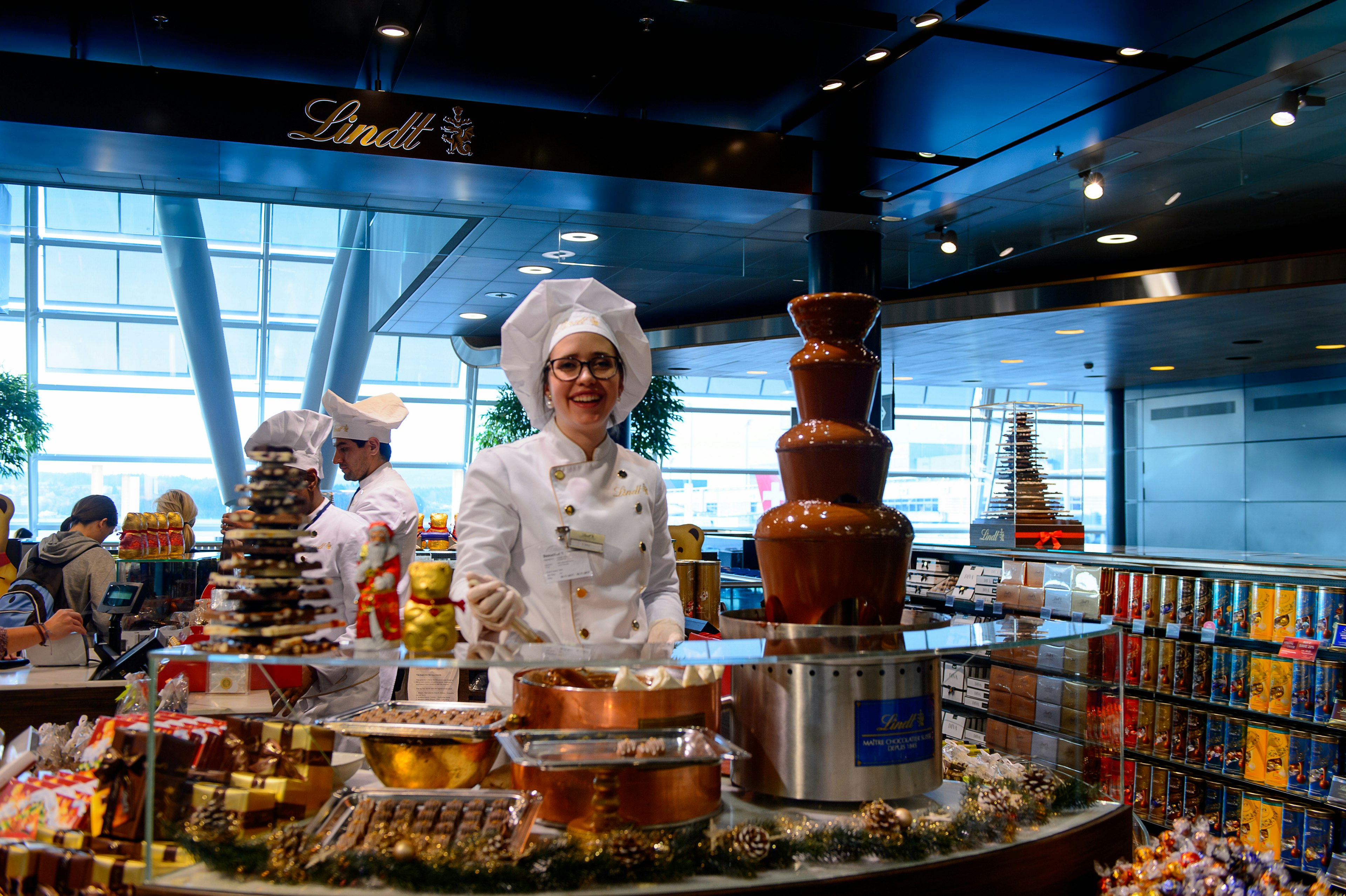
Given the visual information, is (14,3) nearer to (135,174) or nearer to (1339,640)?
(135,174)

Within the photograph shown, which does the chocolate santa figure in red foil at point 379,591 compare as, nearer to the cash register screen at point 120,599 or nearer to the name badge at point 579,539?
the name badge at point 579,539

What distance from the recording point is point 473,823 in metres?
1.39

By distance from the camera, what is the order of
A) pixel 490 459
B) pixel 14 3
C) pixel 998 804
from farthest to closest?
pixel 14 3, pixel 490 459, pixel 998 804

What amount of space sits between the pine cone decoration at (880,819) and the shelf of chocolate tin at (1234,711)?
3.31 metres

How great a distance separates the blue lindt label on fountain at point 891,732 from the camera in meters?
1.60

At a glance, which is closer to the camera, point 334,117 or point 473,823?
point 473,823

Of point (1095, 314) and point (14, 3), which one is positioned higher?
point (14, 3)

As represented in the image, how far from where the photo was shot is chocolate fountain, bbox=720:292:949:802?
1598mm

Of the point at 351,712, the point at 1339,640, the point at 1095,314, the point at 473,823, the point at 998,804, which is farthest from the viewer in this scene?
the point at 1095,314

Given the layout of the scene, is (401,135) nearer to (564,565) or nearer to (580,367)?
(580,367)

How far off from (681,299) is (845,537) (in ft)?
27.8

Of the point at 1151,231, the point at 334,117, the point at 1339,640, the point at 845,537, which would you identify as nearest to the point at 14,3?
the point at 334,117

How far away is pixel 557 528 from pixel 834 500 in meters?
0.63

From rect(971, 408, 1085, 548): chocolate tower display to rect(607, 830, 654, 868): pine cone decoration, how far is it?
473 centimetres
